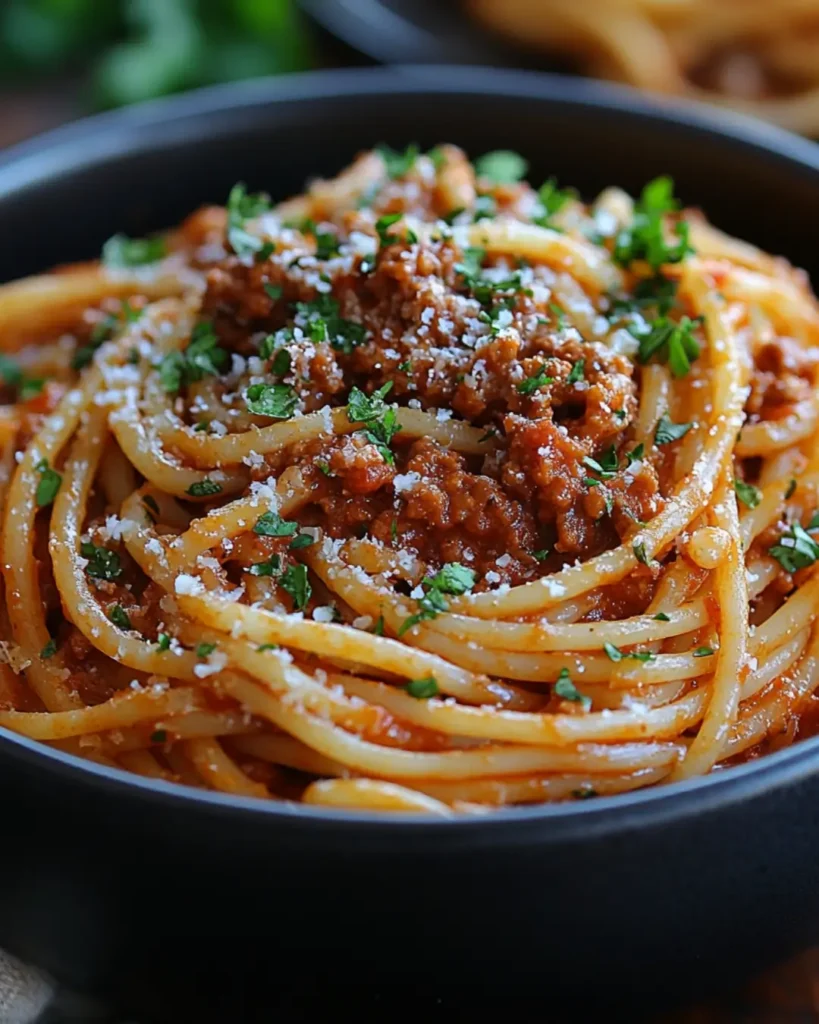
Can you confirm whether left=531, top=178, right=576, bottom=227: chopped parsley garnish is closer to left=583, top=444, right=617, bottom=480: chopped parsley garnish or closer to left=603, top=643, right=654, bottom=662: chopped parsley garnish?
left=583, top=444, right=617, bottom=480: chopped parsley garnish

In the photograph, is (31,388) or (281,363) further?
(31,388)

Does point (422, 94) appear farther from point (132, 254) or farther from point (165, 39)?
point (165, 39)

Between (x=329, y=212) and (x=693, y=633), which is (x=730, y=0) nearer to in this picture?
(x=329, y=212)

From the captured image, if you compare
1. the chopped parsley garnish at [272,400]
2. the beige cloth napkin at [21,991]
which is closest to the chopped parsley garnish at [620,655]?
the chopped parsley garnish at [272,400]

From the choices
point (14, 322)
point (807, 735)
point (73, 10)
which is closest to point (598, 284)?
point (807, 735)

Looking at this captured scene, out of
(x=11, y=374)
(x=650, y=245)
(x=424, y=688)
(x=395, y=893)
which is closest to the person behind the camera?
(x=395, y=893)

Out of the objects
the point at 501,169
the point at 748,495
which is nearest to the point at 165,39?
the point at 501,169

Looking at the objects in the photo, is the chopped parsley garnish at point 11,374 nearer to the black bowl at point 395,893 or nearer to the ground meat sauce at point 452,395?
the ground meat sauce at point 452,395
